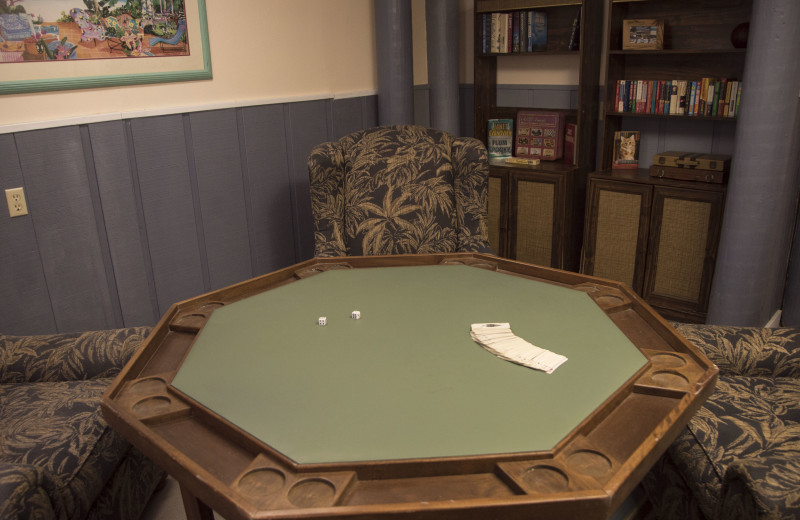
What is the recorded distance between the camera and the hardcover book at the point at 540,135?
3.87 m

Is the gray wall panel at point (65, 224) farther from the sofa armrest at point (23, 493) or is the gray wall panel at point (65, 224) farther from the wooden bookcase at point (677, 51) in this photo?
the wooden bookcase at point (677, 51)

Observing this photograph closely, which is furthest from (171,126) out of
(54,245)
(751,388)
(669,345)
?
(751,388)

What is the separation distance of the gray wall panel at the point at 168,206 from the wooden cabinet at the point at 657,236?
2200mm

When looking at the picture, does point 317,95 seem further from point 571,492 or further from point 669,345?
point 571,492

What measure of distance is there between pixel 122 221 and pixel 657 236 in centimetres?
272

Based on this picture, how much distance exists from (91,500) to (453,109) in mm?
3063

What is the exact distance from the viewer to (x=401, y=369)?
1443mm

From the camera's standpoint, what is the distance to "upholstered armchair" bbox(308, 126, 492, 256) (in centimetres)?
263

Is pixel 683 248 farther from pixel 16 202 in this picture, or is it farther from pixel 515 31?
pixel 16 202

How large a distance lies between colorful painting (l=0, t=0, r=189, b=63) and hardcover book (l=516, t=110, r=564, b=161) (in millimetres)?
2155

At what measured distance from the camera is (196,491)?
44.1 inches

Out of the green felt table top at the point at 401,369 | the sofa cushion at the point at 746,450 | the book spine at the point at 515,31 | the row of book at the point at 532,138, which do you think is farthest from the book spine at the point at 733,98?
the green felt table top at the point at 401,369

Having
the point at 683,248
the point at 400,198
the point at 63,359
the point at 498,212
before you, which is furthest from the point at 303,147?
the point at 683,248

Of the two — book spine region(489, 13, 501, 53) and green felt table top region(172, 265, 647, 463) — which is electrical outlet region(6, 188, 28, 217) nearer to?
green felt table top region(172, 265, 647, 463)
